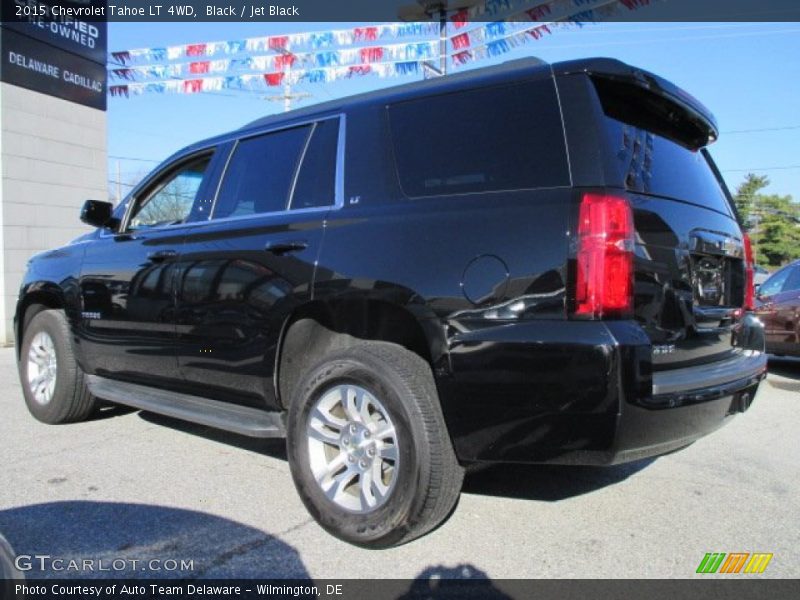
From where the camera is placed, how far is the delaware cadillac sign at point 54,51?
31.4ft

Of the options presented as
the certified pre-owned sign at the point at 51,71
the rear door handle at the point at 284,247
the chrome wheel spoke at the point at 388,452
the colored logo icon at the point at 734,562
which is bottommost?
the colored logo icon at the point at 734,562

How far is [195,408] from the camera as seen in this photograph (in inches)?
147

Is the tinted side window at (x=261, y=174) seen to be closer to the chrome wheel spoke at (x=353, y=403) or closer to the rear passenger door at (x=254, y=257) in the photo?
the rear passenger door at (x=254, y=257)

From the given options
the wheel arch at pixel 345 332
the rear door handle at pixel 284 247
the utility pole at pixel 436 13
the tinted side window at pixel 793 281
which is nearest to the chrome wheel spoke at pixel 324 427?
the wheel arch at pixel 345 332

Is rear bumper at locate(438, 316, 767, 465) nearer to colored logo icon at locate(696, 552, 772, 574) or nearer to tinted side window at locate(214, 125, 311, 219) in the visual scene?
colored logo icon at locate(696, 552, 772, 574)

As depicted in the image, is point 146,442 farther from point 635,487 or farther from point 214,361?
point 635,487

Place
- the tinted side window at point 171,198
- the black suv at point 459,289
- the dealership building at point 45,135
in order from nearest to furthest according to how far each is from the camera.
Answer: the black suv at point 459,289 → the tinted side window at point 171,198 → the dealership building at point 45,135

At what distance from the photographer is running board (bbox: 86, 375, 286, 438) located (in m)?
3.31

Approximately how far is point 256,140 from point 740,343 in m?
2.88

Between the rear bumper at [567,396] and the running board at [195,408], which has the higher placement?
the rear bumper at [567,396]

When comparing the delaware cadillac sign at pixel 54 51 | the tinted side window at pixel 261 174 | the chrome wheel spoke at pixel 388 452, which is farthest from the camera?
the delaware cadillac sign at pixel 54 51

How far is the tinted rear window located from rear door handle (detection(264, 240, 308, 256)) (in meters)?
1.51

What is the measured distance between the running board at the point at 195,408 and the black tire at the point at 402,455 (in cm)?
47

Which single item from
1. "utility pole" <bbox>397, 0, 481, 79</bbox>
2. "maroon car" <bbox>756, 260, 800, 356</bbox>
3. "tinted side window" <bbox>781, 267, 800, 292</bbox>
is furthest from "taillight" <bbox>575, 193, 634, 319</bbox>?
"utility pole" <bbox>397, 0, 481, 79</bbox>
